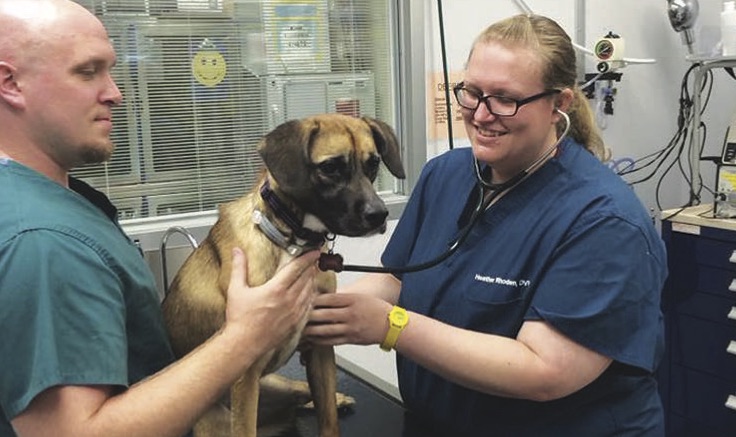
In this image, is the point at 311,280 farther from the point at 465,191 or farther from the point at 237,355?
the point at 465,191

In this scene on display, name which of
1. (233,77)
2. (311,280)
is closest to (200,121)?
(233,77)

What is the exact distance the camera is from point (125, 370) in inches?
35.6

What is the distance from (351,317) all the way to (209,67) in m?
1.23

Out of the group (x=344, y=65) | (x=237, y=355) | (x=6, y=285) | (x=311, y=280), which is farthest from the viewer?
(x=344, y=65)

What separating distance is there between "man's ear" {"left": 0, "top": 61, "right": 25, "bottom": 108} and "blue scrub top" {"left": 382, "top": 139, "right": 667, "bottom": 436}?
0.79 meters

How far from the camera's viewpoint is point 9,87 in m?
0.92

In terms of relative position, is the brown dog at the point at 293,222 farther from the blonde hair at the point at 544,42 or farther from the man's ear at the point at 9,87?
the man's ear at the point at 9,87

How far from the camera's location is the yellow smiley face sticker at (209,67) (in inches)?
85.1

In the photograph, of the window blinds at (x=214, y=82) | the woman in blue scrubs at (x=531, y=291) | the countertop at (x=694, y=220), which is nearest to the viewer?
the woman in blue scrubs at (x=531, y=291)

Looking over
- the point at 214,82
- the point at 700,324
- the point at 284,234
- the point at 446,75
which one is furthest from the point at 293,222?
the point at 700,324

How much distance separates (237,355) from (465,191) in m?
0.66

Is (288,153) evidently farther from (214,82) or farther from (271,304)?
(214,82)

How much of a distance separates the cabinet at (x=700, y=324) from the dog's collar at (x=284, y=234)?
68.0 inches

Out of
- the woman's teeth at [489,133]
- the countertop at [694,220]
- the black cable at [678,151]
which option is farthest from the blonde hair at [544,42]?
the black cable at [678,151]
